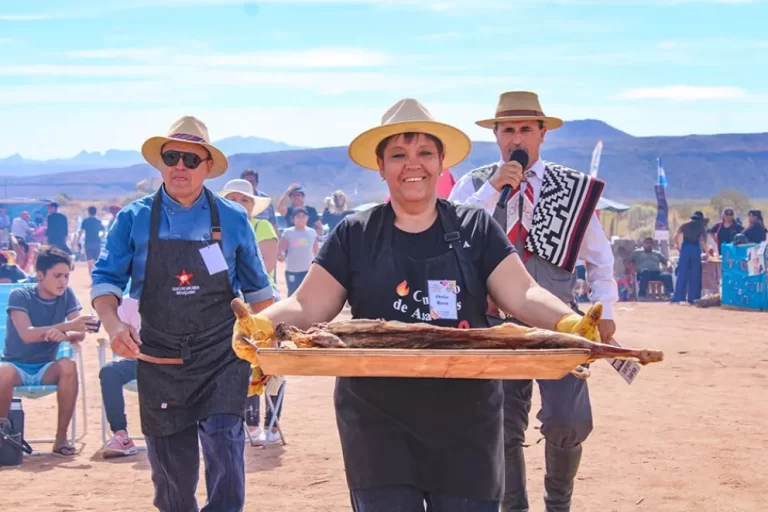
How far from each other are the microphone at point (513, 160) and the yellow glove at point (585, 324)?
2.04 meters

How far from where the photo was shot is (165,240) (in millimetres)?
4965

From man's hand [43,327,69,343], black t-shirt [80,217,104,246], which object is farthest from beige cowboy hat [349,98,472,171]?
black t-shirt [80,217,104,246]

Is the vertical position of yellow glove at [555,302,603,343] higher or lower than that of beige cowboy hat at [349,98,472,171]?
lower

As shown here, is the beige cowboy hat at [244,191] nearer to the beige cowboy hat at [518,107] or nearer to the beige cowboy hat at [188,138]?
the beige cowboy hat at [188,138]

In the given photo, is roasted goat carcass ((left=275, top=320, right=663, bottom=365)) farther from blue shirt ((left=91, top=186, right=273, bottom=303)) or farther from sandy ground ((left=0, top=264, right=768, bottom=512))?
sandy ground ((left=0, top=264, right=768, bottom=512))

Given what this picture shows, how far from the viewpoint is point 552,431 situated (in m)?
5.44

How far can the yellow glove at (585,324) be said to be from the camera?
3.35 m

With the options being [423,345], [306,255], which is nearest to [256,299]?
[423,345]

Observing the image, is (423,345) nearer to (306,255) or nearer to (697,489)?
(697,489)

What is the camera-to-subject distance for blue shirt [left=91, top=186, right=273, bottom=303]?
500 cm

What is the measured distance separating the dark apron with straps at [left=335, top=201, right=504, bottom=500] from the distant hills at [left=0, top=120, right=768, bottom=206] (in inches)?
4497

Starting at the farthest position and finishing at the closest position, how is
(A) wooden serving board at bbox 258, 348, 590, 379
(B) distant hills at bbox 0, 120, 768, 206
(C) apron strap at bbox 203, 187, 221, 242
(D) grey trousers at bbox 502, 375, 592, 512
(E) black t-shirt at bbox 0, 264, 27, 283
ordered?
(B) distant hills at bbox 0, 120, 768, 206 → (E) black t-shirt at bbox 0, 264, 27, 283 → (D) grey trousers at bbox 502, 375, 592, 512 → (C) apron strap at bbox 203, 187, 221, 242 → (A) wooden serving board at bbox 258, 348, 590, 379

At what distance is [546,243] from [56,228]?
20862mm

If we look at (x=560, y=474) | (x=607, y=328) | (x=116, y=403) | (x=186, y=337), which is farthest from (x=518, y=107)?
(x=116, y=403)
